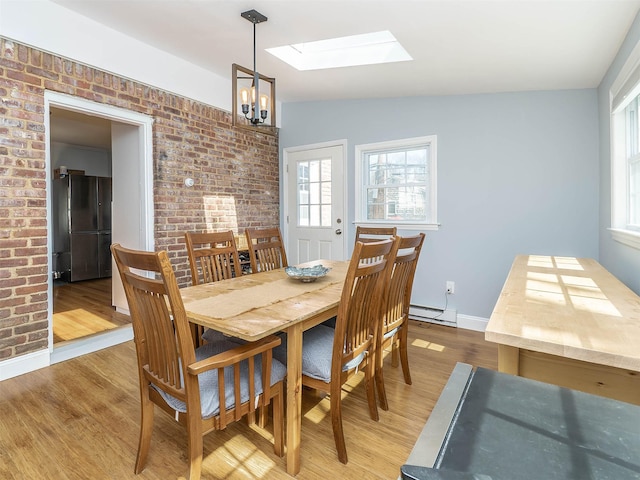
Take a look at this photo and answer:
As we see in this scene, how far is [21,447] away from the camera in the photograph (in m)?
1.71

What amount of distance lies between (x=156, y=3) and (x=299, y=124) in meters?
2.32

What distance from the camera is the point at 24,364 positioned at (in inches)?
97.3

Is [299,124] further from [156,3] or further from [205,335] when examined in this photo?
[205,335]

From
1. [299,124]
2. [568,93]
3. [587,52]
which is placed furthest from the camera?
[299,124]

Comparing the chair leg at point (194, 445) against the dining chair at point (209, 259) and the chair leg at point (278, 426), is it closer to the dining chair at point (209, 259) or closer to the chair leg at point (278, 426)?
the chair leg at point (278, 426)

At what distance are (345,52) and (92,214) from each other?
493 centimetres

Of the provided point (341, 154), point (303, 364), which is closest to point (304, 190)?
point (341, 154)

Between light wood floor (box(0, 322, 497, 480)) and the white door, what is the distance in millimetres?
2131

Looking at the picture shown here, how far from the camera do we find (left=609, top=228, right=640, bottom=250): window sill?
1814mm

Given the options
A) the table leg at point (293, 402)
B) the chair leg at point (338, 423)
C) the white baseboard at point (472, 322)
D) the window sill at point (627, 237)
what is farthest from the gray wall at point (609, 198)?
the table leg at point (293, 402)

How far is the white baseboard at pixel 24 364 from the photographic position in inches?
93.7

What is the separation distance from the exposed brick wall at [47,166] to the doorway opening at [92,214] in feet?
0.30

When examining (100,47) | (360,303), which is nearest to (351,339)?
(360,303)

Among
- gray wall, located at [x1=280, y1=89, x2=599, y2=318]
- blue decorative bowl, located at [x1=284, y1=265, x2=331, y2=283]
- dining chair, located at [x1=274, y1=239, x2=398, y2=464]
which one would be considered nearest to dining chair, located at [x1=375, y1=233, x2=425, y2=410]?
dining chair, located at [x1=274, y1=239, x2=398, y2=464]
